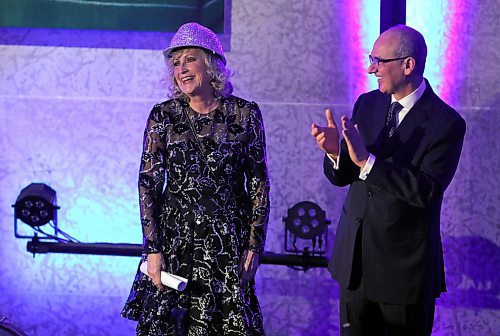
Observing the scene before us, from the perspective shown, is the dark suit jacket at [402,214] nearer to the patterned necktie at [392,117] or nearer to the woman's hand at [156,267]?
the patterned necktie at [392,117]

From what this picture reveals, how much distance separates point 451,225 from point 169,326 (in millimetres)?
2033

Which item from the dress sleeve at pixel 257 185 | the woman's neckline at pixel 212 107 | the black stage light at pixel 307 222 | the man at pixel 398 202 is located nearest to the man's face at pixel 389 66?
the man at pixel 398 202

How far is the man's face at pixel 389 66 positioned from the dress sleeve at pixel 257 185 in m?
0.59

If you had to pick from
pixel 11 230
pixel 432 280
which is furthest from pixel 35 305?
pixel 432 280

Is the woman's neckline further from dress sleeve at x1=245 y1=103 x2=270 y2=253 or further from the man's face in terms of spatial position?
the man's face

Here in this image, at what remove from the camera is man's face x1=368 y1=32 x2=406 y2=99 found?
8.95 ft

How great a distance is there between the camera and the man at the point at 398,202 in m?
2.72

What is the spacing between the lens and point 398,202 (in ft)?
9.05

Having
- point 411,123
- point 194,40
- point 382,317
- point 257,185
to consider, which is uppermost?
point 194,40

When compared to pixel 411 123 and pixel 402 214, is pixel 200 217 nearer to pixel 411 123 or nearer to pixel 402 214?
pixel 402 214

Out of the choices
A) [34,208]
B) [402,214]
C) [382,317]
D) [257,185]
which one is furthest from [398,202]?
→ [34,208]

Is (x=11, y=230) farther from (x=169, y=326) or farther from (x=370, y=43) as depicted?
(x=370, y=43)

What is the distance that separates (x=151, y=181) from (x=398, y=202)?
1025 mm

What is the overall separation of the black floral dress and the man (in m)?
0.41
